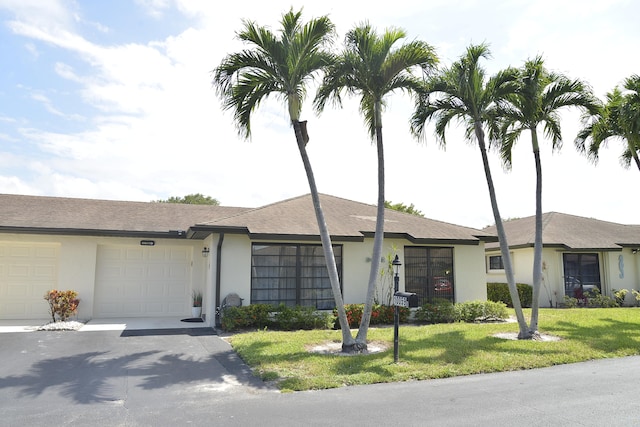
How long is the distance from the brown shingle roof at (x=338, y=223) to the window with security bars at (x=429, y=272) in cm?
70

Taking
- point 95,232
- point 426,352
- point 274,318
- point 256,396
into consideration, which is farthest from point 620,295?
point 95,232

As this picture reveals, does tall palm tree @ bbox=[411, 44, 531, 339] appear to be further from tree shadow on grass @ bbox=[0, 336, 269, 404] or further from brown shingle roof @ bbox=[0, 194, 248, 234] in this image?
brown shingle roof @ bbox=[0, 194, 248, 234]

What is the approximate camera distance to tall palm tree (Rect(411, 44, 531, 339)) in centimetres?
1041

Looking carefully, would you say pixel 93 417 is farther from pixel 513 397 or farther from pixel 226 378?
pixel 513 397

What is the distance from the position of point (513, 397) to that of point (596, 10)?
8045 mm

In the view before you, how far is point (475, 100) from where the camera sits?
10.5m

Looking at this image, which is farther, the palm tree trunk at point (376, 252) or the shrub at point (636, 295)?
the shrub at point (636, 295)

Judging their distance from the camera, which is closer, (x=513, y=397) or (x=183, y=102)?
(x=513, y=397)

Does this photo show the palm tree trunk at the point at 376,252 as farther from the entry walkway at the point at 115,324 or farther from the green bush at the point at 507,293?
the green bush at the point at 507,293

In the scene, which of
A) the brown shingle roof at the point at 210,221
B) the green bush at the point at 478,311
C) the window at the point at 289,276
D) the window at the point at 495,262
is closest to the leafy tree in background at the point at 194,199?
the brown shingle roof at the point at 210,221

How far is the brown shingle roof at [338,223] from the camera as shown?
12617 mm

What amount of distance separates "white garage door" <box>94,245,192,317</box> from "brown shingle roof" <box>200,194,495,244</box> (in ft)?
10.3

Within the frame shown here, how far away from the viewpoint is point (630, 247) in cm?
2022

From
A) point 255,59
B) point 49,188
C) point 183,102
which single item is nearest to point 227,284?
point 183,102
